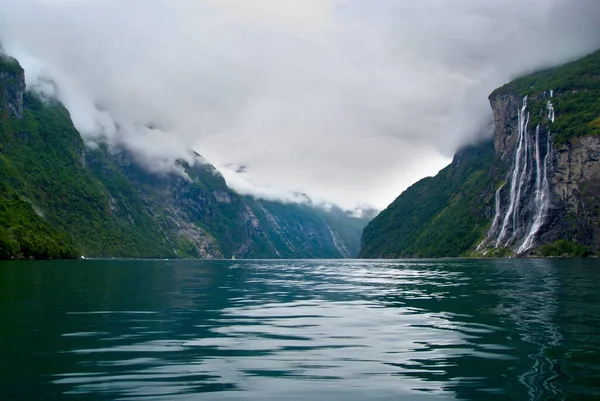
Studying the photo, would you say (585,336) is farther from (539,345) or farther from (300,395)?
(300,395)

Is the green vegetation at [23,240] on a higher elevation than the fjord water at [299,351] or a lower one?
higher

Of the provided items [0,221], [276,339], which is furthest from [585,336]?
[0,221]

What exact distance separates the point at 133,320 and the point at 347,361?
46.0ft

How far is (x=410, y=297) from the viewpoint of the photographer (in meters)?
40.0

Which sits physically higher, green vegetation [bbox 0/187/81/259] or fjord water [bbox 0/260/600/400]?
green vegetation [bbox 0/187/81/259]

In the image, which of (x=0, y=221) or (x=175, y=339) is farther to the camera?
(x=0, y=221)

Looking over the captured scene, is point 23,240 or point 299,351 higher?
point 23,240

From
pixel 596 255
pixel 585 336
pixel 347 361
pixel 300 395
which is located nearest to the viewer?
pixel 300 395

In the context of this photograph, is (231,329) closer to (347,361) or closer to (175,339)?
(175,339)

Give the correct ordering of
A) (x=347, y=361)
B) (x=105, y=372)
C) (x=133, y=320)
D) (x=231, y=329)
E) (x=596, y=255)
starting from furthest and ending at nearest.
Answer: (x=596, y=255) → (x=133, y=320) → (x=231, y=329) → (x=347, y=361) → (x=105, y=372)

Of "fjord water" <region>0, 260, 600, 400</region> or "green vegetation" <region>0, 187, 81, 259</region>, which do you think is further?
"green vegetation" <region>0, 187, 81, 259</region>

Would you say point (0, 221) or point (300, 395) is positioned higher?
point (0, 221)

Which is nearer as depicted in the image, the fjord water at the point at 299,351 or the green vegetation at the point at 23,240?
the fjord water at the point at 299,351

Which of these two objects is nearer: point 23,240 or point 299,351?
point 299,351
